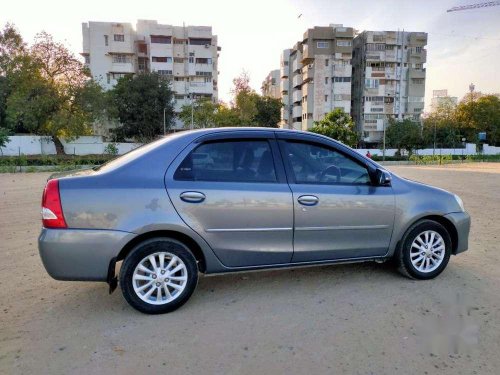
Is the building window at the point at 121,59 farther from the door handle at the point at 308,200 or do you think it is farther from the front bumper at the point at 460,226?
the front bumper at the point at 460,226

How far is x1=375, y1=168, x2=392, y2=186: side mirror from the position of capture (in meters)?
3.83

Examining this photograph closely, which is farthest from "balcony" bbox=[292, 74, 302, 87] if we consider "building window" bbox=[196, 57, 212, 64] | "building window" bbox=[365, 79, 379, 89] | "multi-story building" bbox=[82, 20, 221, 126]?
"building window" bbox=[196, 57, 212, 64]

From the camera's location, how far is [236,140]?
3635mm

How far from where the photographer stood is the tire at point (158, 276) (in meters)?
3.27

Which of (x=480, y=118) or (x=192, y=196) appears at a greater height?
(x=480, y=118)

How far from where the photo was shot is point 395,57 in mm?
53938

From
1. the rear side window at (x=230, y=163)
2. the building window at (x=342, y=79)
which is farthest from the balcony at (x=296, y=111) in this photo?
the rear side window at (x=230, y=163)

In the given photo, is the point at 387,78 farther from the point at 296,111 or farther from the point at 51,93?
the point at 51,93

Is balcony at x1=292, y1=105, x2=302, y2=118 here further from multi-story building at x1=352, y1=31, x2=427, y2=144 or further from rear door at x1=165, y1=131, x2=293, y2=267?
rear door at x1=165, y1=131, x2=293, y2=267

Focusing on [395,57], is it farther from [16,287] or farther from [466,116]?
[16,287]

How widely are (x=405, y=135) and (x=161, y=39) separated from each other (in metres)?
36.0

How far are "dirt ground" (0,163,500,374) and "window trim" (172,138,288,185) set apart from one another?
117cm

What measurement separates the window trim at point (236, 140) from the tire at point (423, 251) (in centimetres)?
156

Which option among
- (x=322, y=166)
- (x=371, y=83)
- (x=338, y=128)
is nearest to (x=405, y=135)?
(x=371, y=83)
